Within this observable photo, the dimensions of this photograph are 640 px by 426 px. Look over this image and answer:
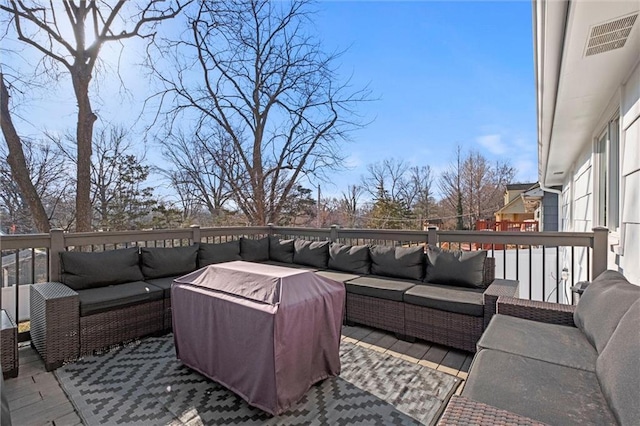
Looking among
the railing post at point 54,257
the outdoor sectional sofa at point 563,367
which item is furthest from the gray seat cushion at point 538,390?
the railing post at point 54,257

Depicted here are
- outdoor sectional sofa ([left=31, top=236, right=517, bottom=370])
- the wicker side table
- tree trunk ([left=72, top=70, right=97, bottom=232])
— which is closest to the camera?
the wicker side table

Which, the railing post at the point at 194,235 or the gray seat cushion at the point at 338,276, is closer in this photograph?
the gray seat cushion at the point at 338,276

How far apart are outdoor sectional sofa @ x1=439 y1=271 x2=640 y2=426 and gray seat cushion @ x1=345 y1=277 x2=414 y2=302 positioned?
106 centimetres

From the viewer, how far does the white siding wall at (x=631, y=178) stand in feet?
7.68

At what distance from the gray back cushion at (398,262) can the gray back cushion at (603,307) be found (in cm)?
157

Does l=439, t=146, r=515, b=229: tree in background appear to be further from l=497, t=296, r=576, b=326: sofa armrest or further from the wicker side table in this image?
the wicker side table

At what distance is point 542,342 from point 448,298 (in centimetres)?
106

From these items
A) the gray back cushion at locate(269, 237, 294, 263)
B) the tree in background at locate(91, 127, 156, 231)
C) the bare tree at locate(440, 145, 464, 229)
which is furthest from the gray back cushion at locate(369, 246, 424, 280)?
the bare tree at locate(440, 145, 464, 229)

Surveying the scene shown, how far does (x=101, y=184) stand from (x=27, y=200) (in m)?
2.26

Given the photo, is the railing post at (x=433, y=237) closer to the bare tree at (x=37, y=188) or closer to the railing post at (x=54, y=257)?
the railing post at (x=54, y=257)

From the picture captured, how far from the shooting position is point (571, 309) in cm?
233

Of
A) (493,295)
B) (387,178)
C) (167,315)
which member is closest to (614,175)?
(493,295)

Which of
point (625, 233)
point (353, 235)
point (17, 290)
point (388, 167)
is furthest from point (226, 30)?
point (388, 167)

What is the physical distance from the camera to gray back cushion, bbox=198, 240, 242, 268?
4.36 metres
